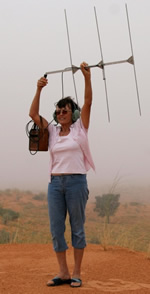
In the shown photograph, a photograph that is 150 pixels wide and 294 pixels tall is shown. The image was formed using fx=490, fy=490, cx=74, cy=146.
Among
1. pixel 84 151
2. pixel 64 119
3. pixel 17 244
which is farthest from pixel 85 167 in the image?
pixel 17 244

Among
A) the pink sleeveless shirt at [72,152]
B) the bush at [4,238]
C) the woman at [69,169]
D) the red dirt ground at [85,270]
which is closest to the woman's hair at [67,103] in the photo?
the woman at [69,169]

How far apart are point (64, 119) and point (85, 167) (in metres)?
0.55

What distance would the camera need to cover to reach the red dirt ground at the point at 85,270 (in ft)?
17.0

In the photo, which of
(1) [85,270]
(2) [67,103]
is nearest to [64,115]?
(2) [67,103]

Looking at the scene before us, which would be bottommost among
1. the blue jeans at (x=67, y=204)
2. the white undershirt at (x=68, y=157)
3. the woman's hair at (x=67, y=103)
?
the blue jeans at (x=67, y=204)

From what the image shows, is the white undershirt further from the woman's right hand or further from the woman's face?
the woman's right hand

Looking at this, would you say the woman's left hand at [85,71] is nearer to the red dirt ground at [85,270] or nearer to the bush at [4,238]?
the red dirt ground at [85,270]

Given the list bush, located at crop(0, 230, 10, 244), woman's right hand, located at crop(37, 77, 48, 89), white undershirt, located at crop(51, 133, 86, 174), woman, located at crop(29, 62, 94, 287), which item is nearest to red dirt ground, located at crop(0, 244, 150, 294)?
woman, located at crop(29, 62, 94, 287)

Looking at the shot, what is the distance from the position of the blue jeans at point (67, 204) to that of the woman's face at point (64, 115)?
59 cm

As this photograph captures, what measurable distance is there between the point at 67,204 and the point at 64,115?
0.93 m

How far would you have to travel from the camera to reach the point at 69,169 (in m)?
4.98

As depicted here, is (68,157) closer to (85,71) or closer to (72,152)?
(72,152)

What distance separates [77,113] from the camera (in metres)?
5.18

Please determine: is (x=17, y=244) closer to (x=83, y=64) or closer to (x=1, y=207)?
(x=83, y=64)
